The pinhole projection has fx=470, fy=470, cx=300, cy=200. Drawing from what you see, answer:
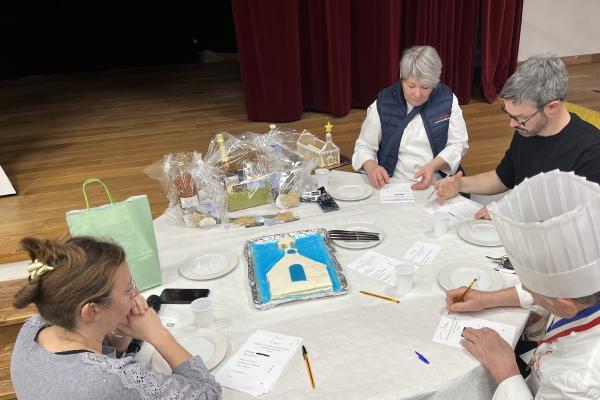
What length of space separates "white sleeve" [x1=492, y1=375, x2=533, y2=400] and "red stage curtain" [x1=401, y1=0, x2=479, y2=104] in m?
4.20

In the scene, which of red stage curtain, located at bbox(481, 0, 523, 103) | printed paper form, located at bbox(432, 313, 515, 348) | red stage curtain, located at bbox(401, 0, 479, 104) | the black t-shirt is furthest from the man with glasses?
red stage curtain, located at bbox(481, 0, 523, 103)

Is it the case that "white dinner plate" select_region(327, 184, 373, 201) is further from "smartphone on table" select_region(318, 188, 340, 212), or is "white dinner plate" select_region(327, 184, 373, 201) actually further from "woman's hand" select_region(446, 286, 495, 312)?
"woman's hand" select_region(446, 286, 495, 312)

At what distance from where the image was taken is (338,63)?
458 cm

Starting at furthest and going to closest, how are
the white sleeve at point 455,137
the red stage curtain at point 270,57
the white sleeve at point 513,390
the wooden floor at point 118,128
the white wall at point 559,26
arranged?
the white wall at point 559,26
the red stage curtain at point 270,57
the wooden floor at point 118,128
the white sleeve at point 455,137
the white sleeve at point 513,390

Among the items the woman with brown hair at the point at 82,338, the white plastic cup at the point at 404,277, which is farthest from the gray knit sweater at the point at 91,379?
the white plastic cup at the point at 404,277

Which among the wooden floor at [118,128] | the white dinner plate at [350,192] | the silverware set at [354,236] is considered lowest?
the wooden floor at [118,128]

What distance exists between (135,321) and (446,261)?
3.19 feet

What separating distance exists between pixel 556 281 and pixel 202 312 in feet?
2.92

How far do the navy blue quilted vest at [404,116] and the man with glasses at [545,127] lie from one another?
17.0 inches

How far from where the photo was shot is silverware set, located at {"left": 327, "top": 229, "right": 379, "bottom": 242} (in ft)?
5.48

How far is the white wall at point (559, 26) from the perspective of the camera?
5895mm

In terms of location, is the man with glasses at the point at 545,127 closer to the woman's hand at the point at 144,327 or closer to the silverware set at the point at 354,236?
the silverware set at the point at 354,236

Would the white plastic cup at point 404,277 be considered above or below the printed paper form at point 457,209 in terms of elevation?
above

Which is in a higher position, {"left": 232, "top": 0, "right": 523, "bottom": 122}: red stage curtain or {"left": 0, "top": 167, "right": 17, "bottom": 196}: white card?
{"left": 232, "top": 0, "right": 523, "bottom": 122}: red stage curtain
